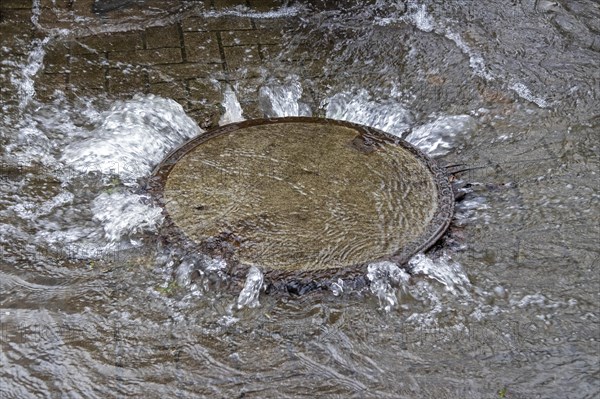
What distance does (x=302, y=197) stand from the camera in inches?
139

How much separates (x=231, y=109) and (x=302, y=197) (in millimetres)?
1022

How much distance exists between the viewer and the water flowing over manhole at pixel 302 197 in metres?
3.25

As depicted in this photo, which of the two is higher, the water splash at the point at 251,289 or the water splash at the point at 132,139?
the water splash at the point at 132,139

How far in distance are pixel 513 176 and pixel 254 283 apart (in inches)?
60.7

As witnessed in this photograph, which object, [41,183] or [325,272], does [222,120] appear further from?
[325,272]

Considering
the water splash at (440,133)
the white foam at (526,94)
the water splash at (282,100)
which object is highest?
the water splash at (282,100)

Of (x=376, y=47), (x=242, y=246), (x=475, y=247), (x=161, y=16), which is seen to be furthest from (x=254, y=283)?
(x=161, y=16)

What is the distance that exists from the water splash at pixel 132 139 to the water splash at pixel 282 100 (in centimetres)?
45

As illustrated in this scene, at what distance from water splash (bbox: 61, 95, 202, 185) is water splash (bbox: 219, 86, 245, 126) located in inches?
7.0

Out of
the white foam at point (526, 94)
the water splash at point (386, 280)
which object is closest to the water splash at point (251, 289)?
the water splash at point (386, 280)

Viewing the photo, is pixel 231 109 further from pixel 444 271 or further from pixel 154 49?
pixel 444 271

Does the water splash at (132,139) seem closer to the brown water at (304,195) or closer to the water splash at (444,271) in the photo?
the brown water at (304,195)

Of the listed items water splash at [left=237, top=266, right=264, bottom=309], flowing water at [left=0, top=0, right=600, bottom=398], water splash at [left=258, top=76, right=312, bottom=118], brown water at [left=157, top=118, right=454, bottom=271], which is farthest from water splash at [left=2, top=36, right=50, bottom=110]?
water splash at [left=237, top=266, right=264, bottom=309]

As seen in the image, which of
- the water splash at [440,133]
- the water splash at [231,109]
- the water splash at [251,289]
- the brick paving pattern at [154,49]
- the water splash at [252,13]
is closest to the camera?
the water splash at [251,289]
